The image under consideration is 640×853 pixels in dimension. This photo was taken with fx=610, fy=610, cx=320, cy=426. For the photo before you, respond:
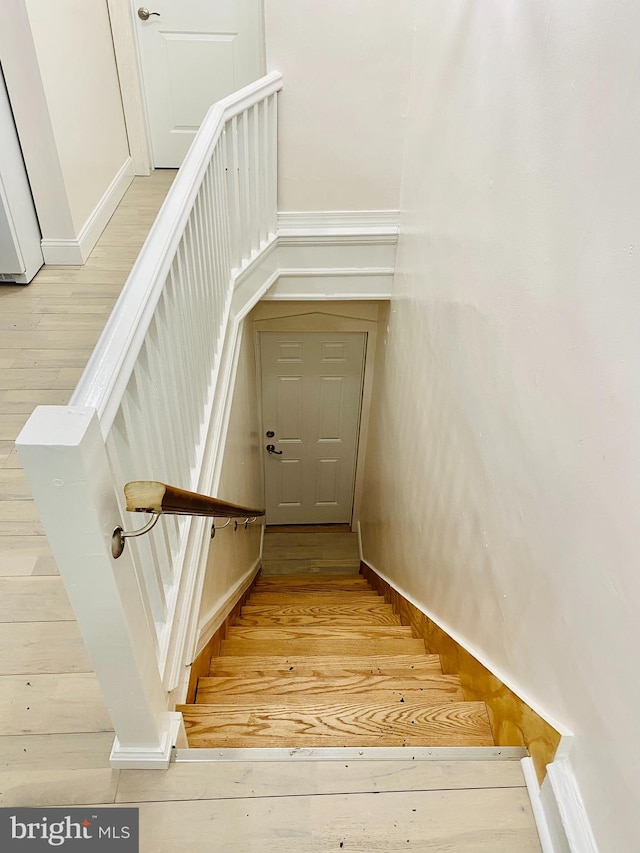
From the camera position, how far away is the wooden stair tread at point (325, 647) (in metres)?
2.53

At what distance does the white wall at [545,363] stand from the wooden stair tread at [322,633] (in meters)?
0.40

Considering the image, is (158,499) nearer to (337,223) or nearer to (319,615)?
(319,615)

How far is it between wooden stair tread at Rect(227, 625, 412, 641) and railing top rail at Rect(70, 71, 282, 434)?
5.79 ft

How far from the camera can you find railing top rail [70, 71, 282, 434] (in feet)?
3.45

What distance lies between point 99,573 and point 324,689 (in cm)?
122

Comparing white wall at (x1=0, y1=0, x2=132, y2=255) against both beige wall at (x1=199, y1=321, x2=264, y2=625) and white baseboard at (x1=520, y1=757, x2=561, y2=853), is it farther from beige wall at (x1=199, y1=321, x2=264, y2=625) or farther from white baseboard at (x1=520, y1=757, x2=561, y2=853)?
white baseboard at (x1=520, y1=757, x2=561, y2=853)

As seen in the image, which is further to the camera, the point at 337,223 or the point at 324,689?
the point at 337,223

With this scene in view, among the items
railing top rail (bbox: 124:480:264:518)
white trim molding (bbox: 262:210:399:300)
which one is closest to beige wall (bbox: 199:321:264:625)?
white trim molding (bbox: 262:210:399:300)

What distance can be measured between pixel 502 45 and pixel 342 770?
191 cm

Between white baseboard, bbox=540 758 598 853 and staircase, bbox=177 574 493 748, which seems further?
staircase, bbox=177 574 493 748

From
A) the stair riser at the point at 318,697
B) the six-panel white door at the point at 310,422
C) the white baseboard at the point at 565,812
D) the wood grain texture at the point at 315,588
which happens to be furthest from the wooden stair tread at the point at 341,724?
the six-panel white door at the point at 310,422

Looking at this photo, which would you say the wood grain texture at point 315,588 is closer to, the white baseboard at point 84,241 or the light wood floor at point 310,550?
the light wood floor at point 310,550

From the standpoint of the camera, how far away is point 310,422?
504 centimetres

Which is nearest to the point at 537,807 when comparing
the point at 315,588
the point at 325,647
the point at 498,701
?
the point at 498,701
